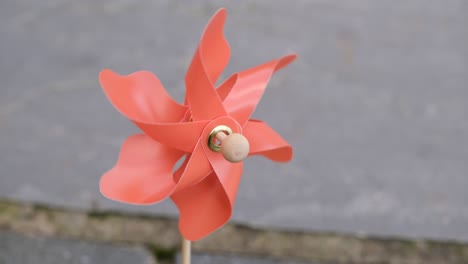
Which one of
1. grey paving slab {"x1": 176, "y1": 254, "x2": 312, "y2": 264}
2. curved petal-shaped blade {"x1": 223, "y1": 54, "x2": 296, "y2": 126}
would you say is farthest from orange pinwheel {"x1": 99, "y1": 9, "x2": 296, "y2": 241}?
grey paving slab {"x1": 176, "y1": 254, "x2": 312, "y2": 264}

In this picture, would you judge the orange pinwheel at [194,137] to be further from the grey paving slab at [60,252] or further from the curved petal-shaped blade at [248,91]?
the grey paving slab at [60,252]

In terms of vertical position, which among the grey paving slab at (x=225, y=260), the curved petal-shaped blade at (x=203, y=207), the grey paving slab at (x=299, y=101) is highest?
the curved petal-shaped blade at (x=203, y=207)

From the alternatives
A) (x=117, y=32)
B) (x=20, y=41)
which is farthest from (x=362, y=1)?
(x=20, y=41)

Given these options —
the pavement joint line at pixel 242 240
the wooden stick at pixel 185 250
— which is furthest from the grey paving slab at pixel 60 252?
the wooden stick at pixel 185 250

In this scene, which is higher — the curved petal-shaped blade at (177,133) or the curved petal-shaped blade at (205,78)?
the curved petal-shaped blade at (205,78)

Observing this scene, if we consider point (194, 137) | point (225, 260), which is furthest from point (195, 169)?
point (225, 260)

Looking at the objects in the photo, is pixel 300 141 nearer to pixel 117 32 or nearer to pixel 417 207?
pixel 417 207

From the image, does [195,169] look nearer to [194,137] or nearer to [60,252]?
[194,137]
